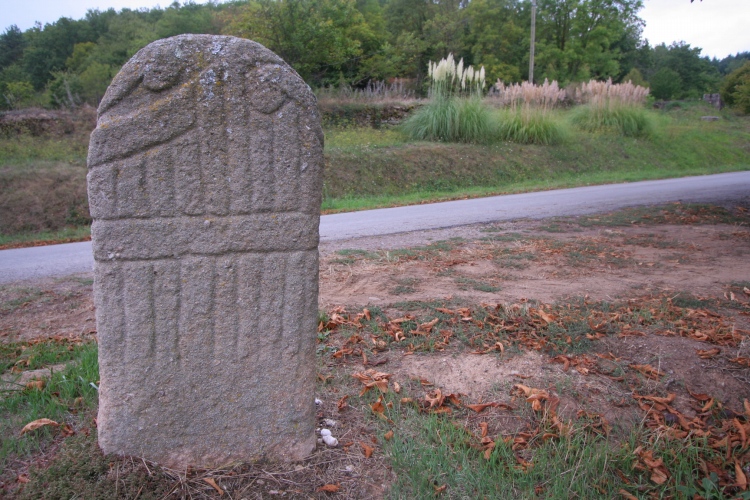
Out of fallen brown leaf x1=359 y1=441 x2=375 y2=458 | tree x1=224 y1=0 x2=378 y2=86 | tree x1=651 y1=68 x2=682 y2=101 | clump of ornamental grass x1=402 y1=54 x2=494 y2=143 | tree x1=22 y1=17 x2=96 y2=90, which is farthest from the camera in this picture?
tree x1=651 y1=68 x2=682 y2=101

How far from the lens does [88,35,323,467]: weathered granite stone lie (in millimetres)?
2445

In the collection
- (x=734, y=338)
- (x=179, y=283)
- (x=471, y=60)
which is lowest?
(x=734, y=338)

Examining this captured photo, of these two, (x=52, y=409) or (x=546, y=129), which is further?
(x=546, y=129)

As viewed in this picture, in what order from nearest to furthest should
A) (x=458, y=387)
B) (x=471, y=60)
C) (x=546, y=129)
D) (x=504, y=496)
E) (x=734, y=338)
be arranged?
(x=504, y=496) → (x=458, y=387) → (x=734, y=338) → (x=546, y=129) → (x=471, y=60)

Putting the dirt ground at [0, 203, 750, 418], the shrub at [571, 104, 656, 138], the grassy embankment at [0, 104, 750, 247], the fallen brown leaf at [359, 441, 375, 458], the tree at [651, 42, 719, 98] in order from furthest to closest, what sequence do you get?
the tree at [651, 42, 719, 98] → the shrub at [571, 104, 656, 138] → the grassy embankment at [0, 104, 750, 247] → the dirt ground at [0, 203, 750, 418] → the fallen brown leaf at [359, 441, 375, 458]

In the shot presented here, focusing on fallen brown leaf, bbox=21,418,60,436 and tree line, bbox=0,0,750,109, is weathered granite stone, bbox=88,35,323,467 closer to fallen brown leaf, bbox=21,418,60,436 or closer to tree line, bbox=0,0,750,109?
fallen brown leaf, bbox=21,418,60,436

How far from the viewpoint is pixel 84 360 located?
11.7 ft

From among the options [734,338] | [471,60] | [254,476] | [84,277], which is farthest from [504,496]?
[471,60]

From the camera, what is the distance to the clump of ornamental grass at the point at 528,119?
18766 millimetres

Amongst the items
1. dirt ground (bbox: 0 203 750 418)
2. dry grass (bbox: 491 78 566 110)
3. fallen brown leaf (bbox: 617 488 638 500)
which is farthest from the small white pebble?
dry grass (bbox: 491 78 566 110)

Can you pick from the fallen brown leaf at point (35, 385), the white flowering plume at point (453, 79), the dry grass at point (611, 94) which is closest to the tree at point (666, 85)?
the dry grass at point (611, 94)

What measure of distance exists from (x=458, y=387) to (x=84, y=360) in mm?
2378

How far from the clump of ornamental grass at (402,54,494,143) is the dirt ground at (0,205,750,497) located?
30.9 ft

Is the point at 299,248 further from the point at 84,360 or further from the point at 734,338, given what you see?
the point at 734,338
